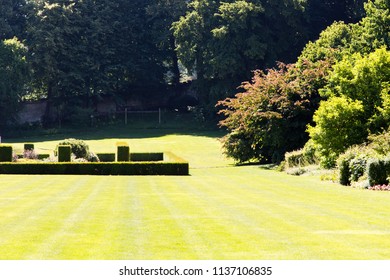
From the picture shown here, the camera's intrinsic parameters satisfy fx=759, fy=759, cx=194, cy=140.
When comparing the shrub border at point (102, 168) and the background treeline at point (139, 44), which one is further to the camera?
the background treeline at point (139, 44)

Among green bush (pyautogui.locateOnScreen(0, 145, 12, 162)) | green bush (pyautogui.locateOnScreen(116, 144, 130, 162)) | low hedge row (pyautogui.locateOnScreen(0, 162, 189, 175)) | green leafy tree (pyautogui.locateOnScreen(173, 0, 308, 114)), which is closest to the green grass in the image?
low hedge row (pyautogui.locateOnScreen(0, 162, 189, 175))

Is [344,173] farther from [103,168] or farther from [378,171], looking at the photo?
[103,168]

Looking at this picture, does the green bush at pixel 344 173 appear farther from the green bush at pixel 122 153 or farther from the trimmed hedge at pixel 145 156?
the trimmed hedge at pixel 145 156

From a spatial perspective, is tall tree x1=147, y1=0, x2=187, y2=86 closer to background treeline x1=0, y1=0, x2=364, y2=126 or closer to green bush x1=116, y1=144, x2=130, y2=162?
background treeline x1=0, y1=0, x2=364, y2=126

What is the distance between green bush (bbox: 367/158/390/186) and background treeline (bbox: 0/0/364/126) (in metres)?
45.7

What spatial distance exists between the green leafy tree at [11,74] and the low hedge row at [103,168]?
36.6m

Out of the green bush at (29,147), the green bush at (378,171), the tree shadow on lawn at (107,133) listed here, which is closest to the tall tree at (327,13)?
the tree shadow on lawn at (107,133)

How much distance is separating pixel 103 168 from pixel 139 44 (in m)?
49.4

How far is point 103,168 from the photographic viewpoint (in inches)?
1635

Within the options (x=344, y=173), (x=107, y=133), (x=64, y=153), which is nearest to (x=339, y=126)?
(x=344, y=173)

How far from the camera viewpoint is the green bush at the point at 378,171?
29672 mm

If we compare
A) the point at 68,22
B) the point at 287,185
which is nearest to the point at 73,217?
the point at 287,185

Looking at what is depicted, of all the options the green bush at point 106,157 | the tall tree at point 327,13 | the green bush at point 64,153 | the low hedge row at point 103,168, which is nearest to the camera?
the low hedge row at point 103,168

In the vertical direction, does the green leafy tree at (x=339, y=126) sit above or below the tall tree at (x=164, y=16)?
below
